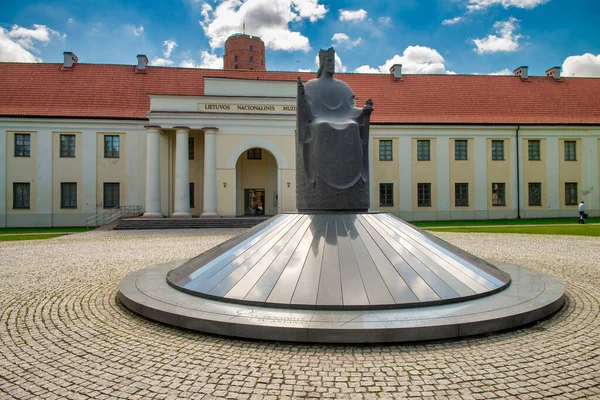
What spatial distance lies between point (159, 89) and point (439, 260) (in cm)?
3486

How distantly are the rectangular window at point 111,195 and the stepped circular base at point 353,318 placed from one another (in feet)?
97.2

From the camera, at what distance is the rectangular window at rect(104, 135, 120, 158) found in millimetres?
33509

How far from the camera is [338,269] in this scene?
6180 millimetres

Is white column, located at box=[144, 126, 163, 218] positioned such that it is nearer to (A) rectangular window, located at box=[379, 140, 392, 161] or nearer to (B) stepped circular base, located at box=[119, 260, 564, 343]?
(A) rectangular window, located at box=[379, 140, 392, 161]

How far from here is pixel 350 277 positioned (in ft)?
19.7

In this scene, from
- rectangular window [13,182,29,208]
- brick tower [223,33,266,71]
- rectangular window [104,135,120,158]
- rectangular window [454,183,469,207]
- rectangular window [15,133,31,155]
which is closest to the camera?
rectangular window [13,182,29,208]

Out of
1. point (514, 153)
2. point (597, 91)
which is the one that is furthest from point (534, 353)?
point (597, 91)

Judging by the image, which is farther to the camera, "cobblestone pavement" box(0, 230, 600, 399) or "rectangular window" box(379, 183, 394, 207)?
"rectangular window" box(379, 183, 394, 207)

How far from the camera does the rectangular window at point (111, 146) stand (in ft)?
110

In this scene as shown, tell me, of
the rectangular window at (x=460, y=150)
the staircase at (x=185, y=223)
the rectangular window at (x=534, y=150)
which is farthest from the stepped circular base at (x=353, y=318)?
the rectangular window at (x=534, y=150)

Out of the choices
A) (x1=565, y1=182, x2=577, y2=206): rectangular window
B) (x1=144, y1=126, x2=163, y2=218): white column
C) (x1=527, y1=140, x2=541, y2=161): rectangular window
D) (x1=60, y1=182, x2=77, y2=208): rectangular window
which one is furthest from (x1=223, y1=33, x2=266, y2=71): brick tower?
(x1=565, y1=182, x2=577, y2=206): rectangular window

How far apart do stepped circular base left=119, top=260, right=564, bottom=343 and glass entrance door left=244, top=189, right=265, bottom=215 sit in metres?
29.5

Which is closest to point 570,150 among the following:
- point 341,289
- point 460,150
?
point 460,150

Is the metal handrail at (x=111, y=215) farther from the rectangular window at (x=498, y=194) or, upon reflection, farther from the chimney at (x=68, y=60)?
the rectangular window at (x=498, y=194)
